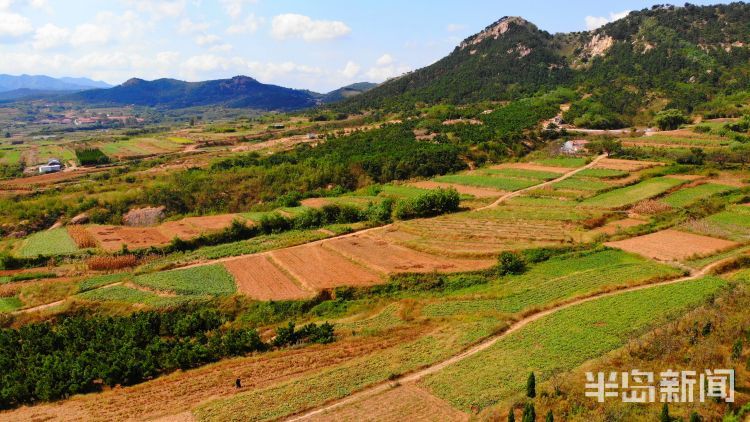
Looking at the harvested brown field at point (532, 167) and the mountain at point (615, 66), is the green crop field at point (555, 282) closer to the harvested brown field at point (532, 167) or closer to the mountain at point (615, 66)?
the harvested brown field at point (532, 167)

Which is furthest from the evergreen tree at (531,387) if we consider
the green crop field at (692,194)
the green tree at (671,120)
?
the green tree at (671,120)

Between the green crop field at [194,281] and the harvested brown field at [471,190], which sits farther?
the harvested brown field at [471,190]

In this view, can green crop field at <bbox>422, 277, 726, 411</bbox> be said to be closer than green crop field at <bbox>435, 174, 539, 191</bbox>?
Yes

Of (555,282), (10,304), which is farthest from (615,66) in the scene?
(10,304)

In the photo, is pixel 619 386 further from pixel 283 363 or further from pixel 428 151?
pixel 428 151

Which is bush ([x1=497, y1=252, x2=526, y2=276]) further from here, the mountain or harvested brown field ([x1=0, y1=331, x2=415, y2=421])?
the mountain

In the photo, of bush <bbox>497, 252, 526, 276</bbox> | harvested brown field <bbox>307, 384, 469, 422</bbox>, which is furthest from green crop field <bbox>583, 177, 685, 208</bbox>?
harvested brown field <bbox>307, 384, 469, 422</bbox>
